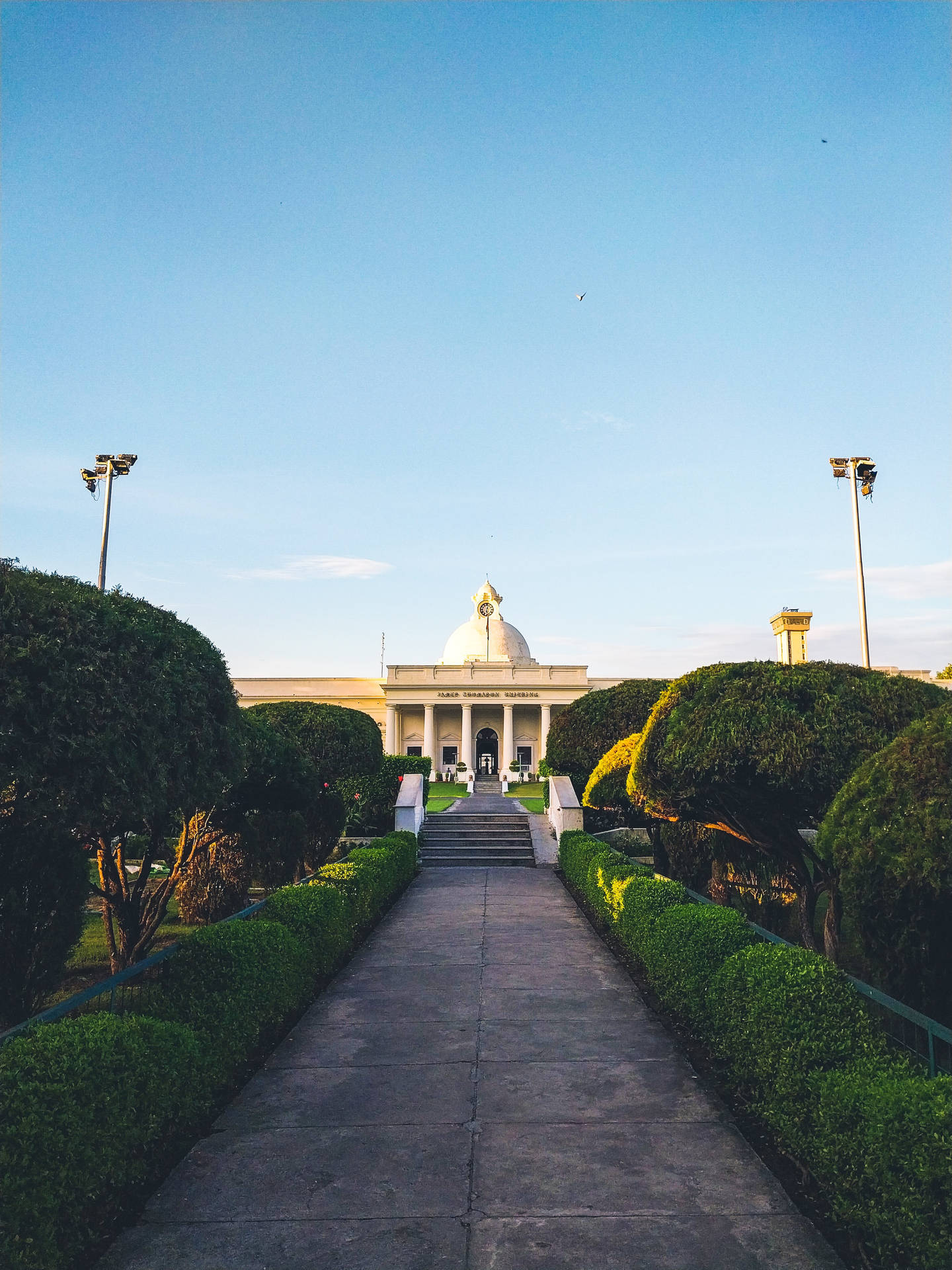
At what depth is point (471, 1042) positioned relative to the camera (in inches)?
281

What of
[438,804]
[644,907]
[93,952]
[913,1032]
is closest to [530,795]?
[438,804]

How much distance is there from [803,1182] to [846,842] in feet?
6.08

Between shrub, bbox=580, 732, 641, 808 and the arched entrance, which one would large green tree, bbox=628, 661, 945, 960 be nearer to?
shrub, bbox=580, 732, 641, 808

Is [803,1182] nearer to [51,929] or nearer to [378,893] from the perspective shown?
[51,929]

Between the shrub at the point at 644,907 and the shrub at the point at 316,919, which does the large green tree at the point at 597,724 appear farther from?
the shrub at the point at 316,919

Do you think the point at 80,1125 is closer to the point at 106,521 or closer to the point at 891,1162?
the point at 891,1162

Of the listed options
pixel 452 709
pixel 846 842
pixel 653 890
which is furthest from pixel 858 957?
pixel 452 709

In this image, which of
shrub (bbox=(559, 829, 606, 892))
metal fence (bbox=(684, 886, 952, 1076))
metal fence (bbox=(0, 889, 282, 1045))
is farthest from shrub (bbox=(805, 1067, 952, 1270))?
shrub (bbox=(559, 829, 606, 892))

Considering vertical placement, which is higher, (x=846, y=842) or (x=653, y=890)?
(x=846, y=842)

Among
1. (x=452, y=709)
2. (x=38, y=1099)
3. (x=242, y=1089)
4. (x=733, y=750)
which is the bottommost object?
(x=242, y=1089)

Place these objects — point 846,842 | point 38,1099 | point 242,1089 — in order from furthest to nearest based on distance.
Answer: point 242,1089 < point 846,842 < point 38,1099

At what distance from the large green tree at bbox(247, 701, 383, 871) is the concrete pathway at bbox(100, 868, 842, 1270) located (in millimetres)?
7531

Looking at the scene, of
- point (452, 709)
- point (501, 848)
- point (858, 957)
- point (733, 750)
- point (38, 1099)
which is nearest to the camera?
point (38, 1099)

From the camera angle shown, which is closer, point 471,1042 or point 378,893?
point 471,1042
